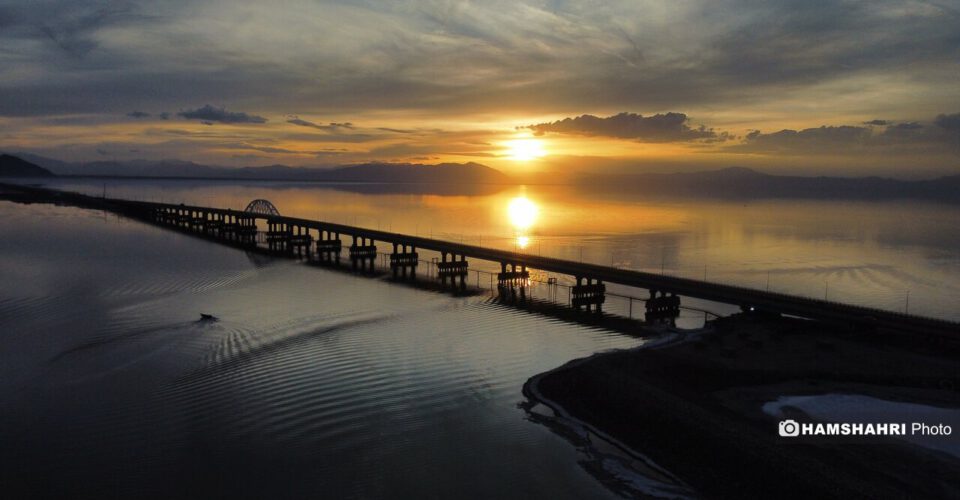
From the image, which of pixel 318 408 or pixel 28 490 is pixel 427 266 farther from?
pixel 28 490

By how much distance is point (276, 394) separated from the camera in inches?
1105

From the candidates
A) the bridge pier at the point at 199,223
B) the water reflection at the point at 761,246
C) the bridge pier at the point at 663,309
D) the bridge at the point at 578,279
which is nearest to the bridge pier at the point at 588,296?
the bridge at the point at 578,279

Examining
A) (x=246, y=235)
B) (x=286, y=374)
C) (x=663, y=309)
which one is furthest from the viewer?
(x=246, y=235)

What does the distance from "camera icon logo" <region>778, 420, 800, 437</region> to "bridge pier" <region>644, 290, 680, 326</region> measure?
2218cm

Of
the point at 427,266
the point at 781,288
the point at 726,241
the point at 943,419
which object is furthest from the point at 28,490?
the point at 726,241

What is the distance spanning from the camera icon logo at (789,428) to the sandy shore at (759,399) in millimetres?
365

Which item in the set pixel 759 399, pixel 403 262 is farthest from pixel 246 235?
pixel 759 399

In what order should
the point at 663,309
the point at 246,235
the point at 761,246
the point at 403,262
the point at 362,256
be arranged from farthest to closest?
the point at 246,235 < the point at 761,246 < the point at 362,256 < the point at 403,262 < the point at 663,309

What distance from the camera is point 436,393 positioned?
29453 mm

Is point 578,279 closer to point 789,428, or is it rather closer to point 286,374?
point 286,374

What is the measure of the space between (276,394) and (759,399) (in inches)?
883

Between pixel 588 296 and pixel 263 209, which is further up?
pixel 263 209

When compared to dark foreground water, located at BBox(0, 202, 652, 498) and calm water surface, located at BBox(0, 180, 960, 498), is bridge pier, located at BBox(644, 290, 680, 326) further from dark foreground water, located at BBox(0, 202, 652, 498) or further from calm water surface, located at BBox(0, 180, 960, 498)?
dark foreground water, located at BBox(0, 202, 652, 498)

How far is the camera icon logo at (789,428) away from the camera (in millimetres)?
22970
